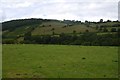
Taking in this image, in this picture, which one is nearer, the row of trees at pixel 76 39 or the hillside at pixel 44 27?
the row of trees at pixel 76 39

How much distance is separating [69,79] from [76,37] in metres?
81.8

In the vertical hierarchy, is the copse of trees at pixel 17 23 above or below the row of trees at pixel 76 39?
above

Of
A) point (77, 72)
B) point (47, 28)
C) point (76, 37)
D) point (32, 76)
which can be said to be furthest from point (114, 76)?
point (47, 28)

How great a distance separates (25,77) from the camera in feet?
71.8

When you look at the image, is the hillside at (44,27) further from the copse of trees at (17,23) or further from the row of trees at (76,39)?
the row of trees at (76,39)

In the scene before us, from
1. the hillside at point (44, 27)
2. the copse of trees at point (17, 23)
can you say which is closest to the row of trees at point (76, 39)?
the hillside at point (44, 27)

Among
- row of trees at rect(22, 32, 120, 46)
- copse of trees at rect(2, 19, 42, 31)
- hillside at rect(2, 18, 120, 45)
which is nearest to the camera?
row of trees at rect(22, 32, 120, 46)

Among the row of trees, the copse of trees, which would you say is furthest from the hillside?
the row of trees

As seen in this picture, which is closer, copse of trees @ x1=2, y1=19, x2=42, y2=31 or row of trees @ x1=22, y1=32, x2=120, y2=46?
row of trees @ x1=22, y1=32, x2=120, y2=46

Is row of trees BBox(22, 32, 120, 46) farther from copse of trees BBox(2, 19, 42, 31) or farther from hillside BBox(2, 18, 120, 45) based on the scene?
copse of trees BBox(2, 19, 42, 31)

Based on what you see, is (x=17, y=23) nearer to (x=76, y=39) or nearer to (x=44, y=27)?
(x=44, y=27)

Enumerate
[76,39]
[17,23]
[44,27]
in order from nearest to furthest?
[76,39] → [44,27] → [17,23]

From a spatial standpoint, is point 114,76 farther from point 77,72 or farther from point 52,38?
point 52,38

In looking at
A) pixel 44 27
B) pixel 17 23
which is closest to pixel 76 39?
pixel 44 27
